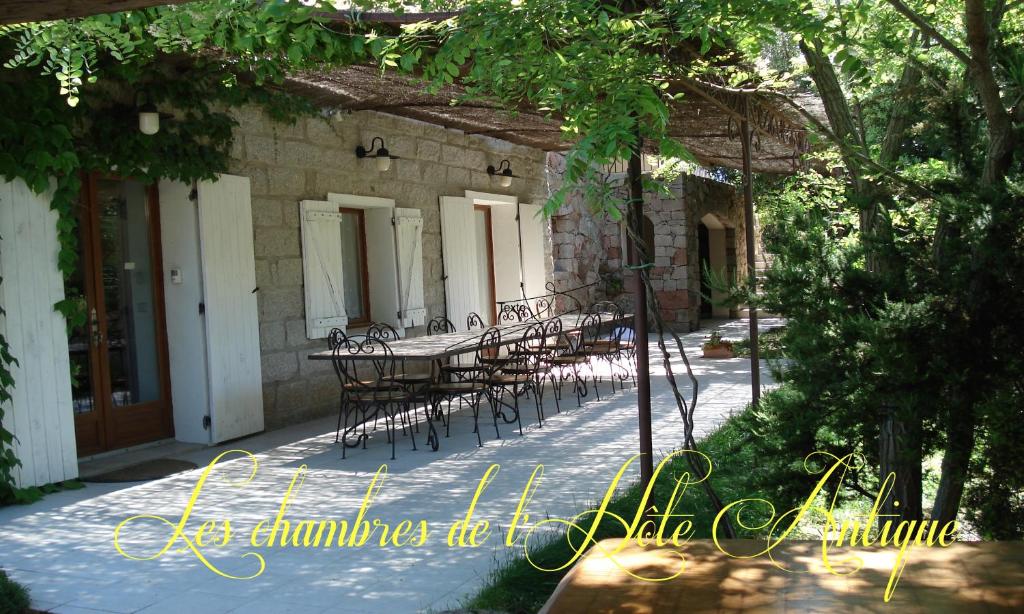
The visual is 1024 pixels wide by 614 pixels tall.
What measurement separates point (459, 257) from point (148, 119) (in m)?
3.99

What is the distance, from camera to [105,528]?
4.52 m

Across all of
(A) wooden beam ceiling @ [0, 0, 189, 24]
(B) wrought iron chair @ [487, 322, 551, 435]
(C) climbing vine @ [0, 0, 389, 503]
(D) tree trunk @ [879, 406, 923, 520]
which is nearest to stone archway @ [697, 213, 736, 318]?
(B) wrought iron chair @ [487, 322, 551, 435]

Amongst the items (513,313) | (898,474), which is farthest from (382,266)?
Result: (898,474)

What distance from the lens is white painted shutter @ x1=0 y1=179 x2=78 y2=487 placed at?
522 centimetres

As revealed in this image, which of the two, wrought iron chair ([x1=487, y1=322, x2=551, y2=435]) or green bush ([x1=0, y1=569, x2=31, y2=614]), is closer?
green bush ([x1=0, y1=569, x2=31, y2=614])

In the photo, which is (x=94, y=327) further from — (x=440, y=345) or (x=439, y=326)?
(x=439, y=326)

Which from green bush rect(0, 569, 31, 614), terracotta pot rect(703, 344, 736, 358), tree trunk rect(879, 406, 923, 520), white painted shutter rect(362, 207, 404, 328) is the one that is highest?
white painted shutter rect(362, 207, 404, 328)

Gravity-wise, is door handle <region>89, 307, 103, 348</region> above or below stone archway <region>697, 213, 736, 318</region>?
below

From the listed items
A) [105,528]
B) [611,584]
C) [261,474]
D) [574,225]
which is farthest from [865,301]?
[574,225]

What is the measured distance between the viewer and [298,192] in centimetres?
754

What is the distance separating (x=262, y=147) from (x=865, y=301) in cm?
543

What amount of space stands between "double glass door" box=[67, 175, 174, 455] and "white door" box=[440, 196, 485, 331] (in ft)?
10.6

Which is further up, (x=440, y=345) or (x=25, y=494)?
(x=440, y=345)

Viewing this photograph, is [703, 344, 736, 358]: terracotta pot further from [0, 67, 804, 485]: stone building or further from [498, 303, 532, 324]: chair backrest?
[0, 67, 804, 485]: stone building
